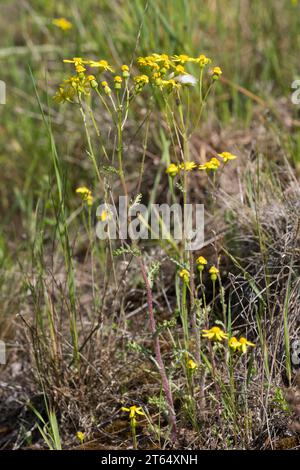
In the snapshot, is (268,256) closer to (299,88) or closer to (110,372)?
(110,372)

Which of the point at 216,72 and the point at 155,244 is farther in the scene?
the point at 155,244

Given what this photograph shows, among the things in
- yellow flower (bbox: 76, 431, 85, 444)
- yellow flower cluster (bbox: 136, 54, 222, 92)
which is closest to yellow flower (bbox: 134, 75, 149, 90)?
yellow flower cluster (bbox: 136, 54, 222, 92)

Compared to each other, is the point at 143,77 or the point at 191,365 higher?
the point at 143,77

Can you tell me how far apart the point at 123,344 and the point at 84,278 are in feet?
1.73

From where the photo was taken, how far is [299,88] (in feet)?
9.61

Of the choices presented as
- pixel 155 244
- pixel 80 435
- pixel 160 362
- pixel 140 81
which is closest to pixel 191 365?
pixel 160 362

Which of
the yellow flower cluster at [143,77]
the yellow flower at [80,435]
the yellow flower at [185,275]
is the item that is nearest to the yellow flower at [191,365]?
the yellow flower at [185,275]

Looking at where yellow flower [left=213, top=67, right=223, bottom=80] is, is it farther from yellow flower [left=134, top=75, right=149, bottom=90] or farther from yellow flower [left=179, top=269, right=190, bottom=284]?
yellow flower [left=179, top=269, right=190, bottom=284]

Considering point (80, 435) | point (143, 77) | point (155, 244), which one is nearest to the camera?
point (143, 77)

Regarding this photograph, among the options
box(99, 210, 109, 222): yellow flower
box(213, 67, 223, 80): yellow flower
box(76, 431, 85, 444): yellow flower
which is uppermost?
box(213, 67, 223, 80): yellow flower

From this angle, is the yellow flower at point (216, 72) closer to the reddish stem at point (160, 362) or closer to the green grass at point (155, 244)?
the green grass at point (155, 244)

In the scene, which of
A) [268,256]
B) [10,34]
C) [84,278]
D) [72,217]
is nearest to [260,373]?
[268,256]

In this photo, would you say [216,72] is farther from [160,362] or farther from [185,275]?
[160,362]

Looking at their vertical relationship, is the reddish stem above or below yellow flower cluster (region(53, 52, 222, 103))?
below
